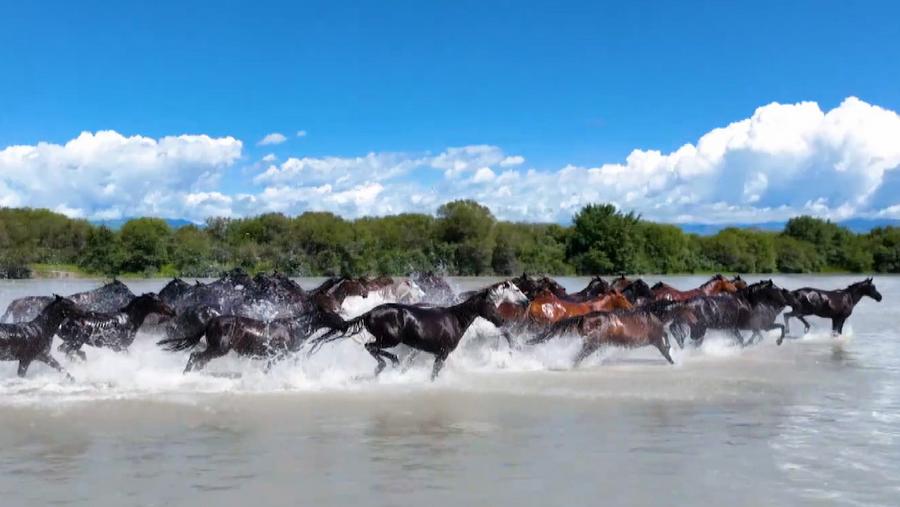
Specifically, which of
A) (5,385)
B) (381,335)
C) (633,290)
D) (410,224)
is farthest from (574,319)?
(410,224)

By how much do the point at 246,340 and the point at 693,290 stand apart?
8987mm

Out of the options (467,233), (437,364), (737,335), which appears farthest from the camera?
(467,233)

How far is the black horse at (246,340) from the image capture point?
9.47 meters

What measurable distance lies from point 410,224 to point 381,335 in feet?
163

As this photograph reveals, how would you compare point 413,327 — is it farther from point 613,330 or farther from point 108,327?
point 108,327

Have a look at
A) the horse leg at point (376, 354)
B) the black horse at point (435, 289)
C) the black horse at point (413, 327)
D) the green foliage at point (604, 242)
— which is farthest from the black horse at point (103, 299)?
the green foliage at point (604, 242)

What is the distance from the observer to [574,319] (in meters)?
11.1

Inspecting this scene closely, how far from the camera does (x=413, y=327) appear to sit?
965 centimetres

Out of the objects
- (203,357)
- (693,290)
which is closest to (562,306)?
(693,290)

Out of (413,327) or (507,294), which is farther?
(507,294)

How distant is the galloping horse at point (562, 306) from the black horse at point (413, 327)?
214 centimetres

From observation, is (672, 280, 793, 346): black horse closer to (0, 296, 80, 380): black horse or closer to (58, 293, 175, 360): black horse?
(58, 293, 175, 360): black horse

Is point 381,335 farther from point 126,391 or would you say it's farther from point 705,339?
point 705,339

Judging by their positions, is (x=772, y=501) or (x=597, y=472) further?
(x=597, y=472)
